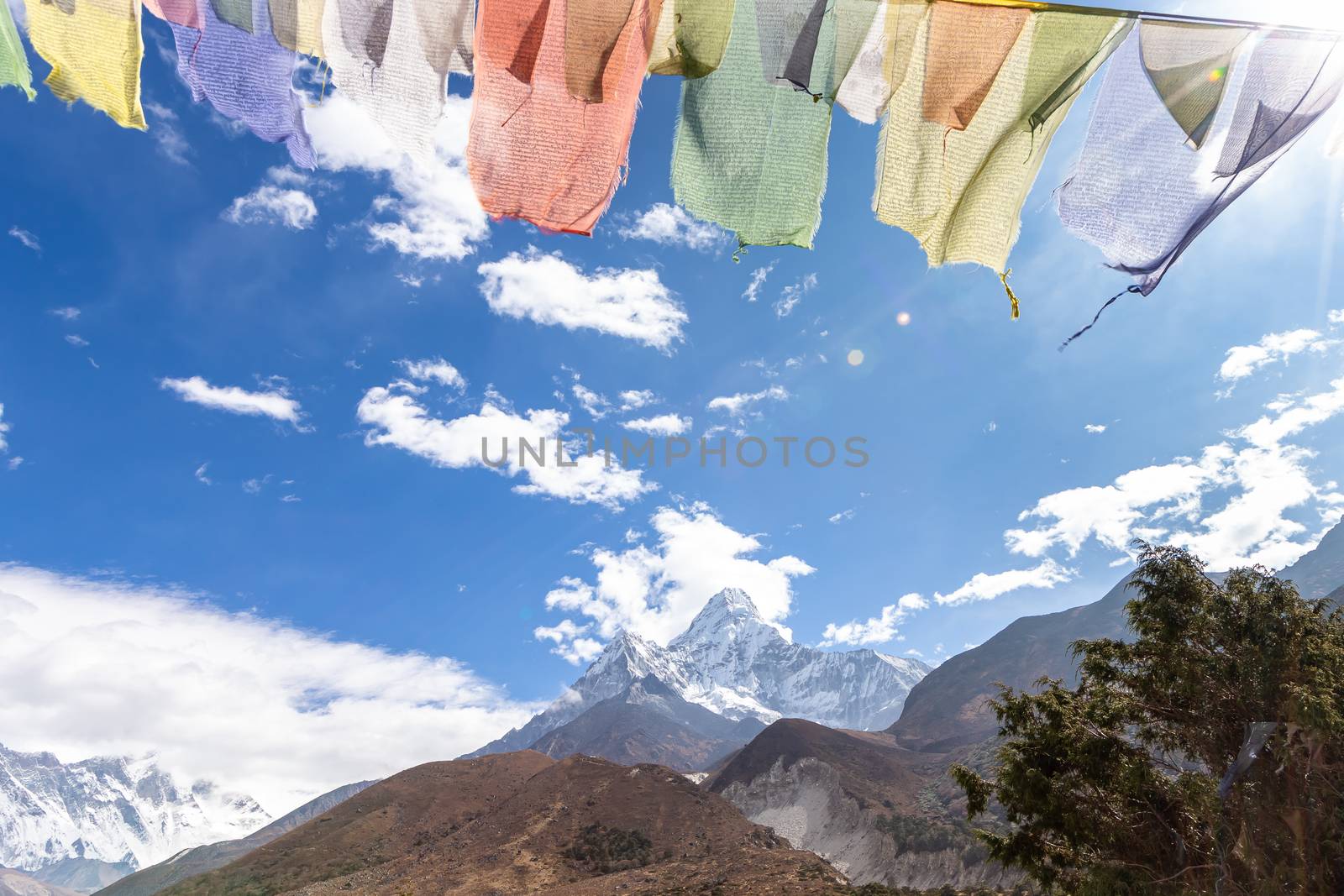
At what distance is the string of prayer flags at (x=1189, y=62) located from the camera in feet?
14.9

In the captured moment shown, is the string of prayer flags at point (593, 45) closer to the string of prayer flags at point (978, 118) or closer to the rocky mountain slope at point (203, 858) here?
the string of prayer flags at point (978, 118)

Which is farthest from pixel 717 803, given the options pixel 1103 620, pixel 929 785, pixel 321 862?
pixel 1103 620

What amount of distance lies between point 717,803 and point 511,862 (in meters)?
16.0

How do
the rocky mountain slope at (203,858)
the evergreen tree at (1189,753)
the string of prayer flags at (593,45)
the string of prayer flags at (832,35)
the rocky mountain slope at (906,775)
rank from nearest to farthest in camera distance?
the string of prayer flags at (593,45), the string of prayer flags at (832,35), the evergreen tree at (1189,753), the rocky mountain slope at (906,775), the rocky mountain slope at (203,858)

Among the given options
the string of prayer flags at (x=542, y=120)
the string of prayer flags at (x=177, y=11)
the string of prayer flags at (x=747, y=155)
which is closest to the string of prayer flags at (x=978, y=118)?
the string of prayer flags at (x=747, y=155)

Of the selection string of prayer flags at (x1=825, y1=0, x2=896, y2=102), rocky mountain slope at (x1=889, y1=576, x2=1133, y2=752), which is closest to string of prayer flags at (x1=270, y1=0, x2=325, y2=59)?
string of prayer flags at (x1=825, y1=0, x2=896, y2=102)

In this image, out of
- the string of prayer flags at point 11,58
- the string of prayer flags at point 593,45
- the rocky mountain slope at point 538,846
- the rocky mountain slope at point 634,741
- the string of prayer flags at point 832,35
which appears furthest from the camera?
the rocky mountain slope at point 634,741

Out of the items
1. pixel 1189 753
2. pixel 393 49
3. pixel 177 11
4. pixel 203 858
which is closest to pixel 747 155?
pixel 393 49

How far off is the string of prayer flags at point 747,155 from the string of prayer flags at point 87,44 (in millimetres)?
3765

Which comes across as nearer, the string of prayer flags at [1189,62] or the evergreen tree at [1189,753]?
the string of prayer flags at [1189,62]

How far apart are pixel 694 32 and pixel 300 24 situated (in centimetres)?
263

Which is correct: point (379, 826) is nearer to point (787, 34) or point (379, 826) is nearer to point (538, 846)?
point (538, 846)

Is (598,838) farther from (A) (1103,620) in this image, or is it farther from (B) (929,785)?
(A) (1103,620)

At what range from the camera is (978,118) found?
187 inches
